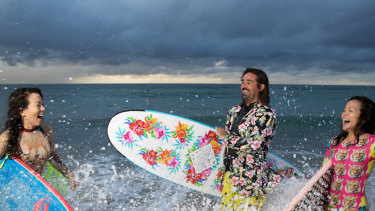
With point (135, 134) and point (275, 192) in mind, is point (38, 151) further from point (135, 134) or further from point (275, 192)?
point (275, 192)

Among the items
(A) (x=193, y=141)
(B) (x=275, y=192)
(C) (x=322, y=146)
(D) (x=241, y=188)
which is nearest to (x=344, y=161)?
(D) (x=241, y=188)

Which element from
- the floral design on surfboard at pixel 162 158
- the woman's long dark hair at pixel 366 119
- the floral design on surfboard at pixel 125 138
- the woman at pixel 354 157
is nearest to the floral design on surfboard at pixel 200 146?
the floral design on surfboard at pixel 162 158

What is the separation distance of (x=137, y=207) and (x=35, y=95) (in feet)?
9.72


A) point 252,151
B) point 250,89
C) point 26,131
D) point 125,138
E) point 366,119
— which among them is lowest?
point 125,138

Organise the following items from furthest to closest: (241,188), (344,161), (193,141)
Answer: (193,141)
(241,188)
(344,161)

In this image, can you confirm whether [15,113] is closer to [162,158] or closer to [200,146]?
[162,158]

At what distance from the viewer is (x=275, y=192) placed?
3113 millimetres

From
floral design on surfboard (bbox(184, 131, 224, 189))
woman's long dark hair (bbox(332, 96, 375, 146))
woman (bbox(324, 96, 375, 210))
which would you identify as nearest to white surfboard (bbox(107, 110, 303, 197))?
floral design on surfboard (bbox(184, 131, 224, 189))

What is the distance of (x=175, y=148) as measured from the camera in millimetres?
3996

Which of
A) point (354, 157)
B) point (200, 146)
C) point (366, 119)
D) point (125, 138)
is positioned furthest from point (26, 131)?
point (366, 119)

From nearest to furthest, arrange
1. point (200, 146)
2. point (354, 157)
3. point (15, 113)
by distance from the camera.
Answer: point (354, 157)
point (15, 113)
point (200, 146)

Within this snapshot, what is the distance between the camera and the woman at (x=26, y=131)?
2.31 meters

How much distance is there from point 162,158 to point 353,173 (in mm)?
2616

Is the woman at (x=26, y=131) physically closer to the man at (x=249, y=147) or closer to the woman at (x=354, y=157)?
the man at (x=249, y=147)
